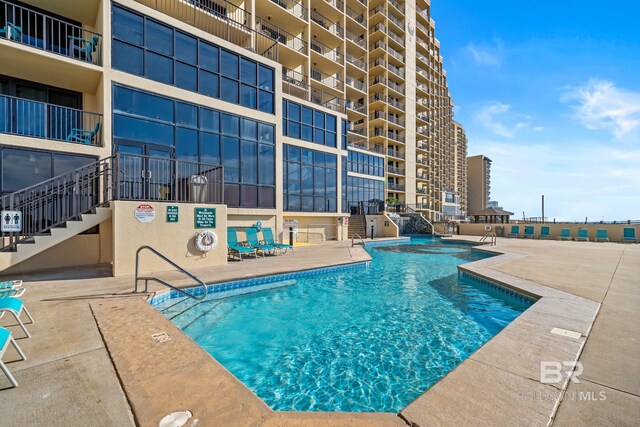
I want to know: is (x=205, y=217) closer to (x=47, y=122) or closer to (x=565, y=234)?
(x=47, y=122)

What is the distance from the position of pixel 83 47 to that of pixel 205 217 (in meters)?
8.06

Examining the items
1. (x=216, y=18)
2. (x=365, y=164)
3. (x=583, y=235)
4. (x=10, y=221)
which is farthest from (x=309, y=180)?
(x=583, y=235)

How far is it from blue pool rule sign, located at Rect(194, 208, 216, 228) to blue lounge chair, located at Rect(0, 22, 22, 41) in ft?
23.4

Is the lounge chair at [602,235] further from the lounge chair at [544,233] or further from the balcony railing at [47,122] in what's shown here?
the balcony railing at [47,122]

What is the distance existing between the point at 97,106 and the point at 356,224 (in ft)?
59.6

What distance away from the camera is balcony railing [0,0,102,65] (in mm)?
9219

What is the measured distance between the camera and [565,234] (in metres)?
22.5

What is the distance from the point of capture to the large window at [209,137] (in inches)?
387

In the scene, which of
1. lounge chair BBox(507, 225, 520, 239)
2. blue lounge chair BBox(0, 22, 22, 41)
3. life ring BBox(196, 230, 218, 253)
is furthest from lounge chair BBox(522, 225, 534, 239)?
blue lounge chair BBox(0, 22, 22, 41)

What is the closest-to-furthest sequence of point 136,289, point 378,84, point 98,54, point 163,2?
point 136,289, point 98,54, point 163,2, point 378,84

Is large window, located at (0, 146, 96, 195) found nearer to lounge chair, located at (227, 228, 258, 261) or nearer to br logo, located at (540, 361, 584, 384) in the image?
lounge chair, located at (227, 228, 258, 261)

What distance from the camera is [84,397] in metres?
2.56

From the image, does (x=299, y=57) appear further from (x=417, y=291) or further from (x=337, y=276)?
(x=417, y=291)

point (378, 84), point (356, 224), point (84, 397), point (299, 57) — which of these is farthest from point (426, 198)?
point (84, 397)
